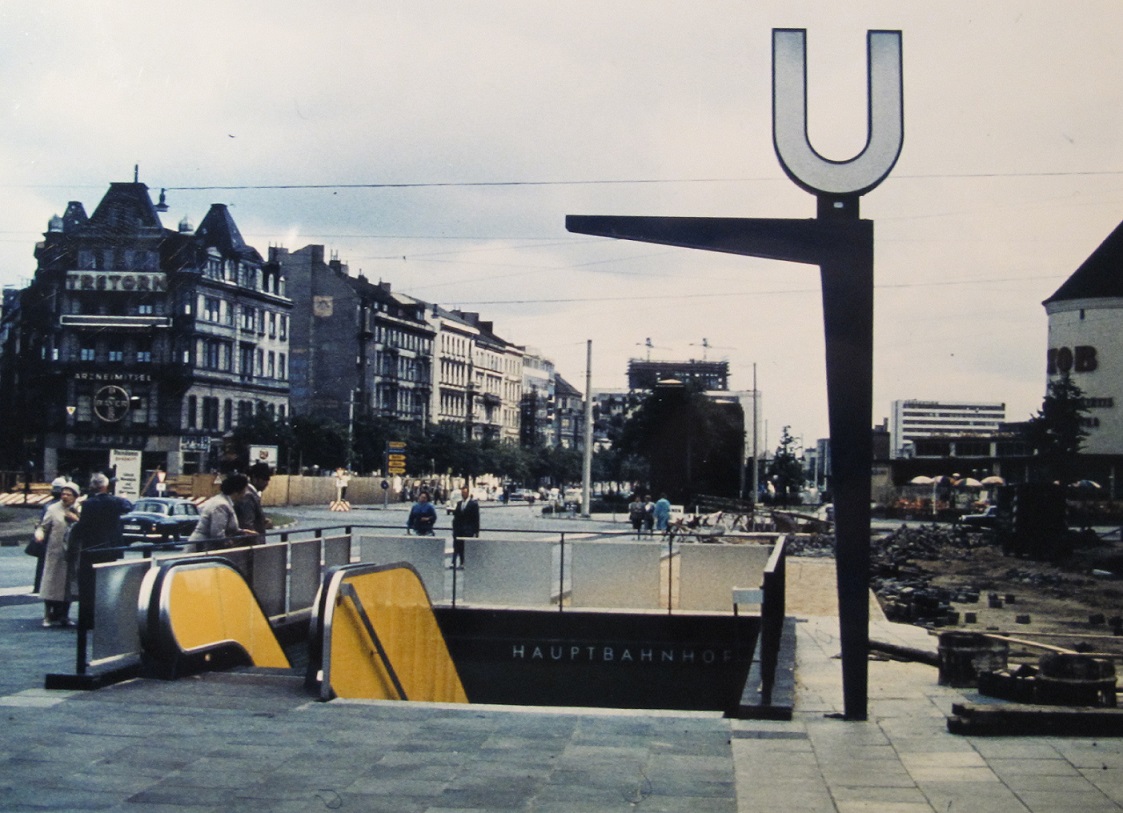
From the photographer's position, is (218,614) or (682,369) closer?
(218,614)

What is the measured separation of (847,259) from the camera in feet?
33.2

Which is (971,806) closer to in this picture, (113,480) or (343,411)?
(113,480)

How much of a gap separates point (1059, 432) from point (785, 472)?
37517mm

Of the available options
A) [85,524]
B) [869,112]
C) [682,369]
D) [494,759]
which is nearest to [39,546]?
[85,524]

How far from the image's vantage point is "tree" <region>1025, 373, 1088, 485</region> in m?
51.2

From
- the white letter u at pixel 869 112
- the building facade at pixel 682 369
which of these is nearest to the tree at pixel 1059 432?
the white letter u at pixel 869 112

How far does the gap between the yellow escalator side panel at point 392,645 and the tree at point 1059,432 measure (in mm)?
40132

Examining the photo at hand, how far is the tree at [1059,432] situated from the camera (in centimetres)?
5122

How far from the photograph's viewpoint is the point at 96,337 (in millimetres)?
71125

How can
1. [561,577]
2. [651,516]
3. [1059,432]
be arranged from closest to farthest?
[561,577] < [651,516] < [1059,432]

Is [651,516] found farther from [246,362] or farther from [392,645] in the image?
[246,362]

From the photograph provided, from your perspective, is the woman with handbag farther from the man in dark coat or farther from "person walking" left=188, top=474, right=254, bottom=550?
"person walking" left=188, top=474, right=254, bottom=550

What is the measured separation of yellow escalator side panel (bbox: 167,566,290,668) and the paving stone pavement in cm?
69

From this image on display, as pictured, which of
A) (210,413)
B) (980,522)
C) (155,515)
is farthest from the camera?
(210,413)
